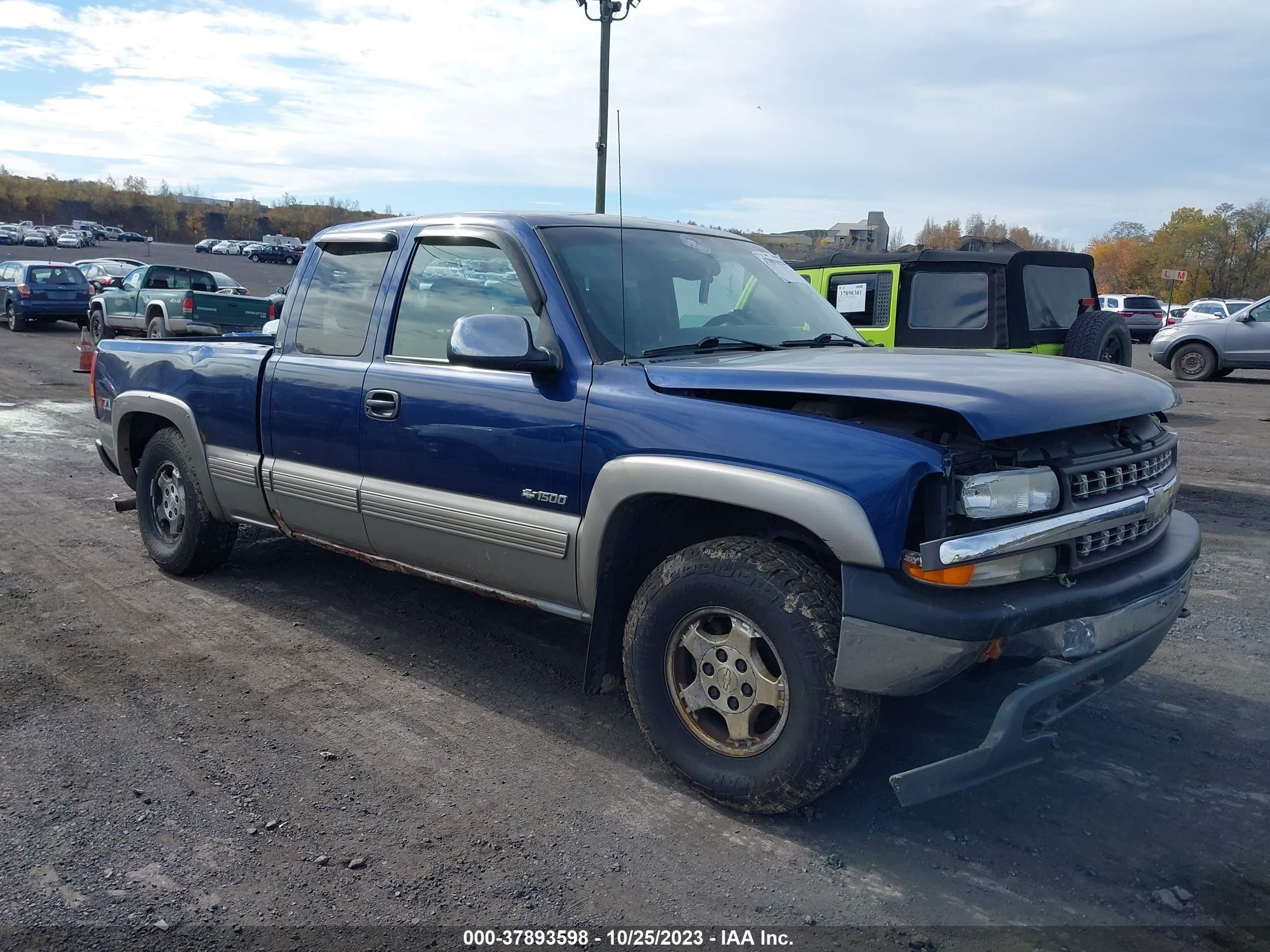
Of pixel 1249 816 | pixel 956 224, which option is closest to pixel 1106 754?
pixel 1249 816

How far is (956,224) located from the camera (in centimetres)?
7112

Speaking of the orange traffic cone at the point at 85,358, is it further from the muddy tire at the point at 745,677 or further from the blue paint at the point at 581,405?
the muddy tire at the point at 745,677

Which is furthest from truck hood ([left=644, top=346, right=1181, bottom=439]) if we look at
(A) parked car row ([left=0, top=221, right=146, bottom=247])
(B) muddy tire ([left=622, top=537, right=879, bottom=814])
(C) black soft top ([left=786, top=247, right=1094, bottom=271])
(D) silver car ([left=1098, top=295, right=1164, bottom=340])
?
(A) parked car row ([left=0, top=221, right=146, bottom=247])

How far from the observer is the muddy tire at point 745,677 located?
9.44 feet

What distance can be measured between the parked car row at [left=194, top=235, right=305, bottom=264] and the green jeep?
181 ft

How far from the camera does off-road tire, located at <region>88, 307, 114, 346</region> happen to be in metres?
20.4

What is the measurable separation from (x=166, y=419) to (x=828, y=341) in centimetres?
374

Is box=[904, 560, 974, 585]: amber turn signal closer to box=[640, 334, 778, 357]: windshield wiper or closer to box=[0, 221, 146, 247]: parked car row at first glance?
box=[640, 334, 778, 357]: windshield wiper

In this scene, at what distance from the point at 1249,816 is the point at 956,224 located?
73.6m

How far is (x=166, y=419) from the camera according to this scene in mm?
5617

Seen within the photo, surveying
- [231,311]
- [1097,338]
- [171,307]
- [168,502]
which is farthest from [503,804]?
[171,307]

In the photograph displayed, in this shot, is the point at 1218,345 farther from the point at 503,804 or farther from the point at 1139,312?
the point at 503,804

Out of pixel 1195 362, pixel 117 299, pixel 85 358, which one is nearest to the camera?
pixel 85 358

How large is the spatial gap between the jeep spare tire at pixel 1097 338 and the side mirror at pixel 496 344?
6702 millimetres
